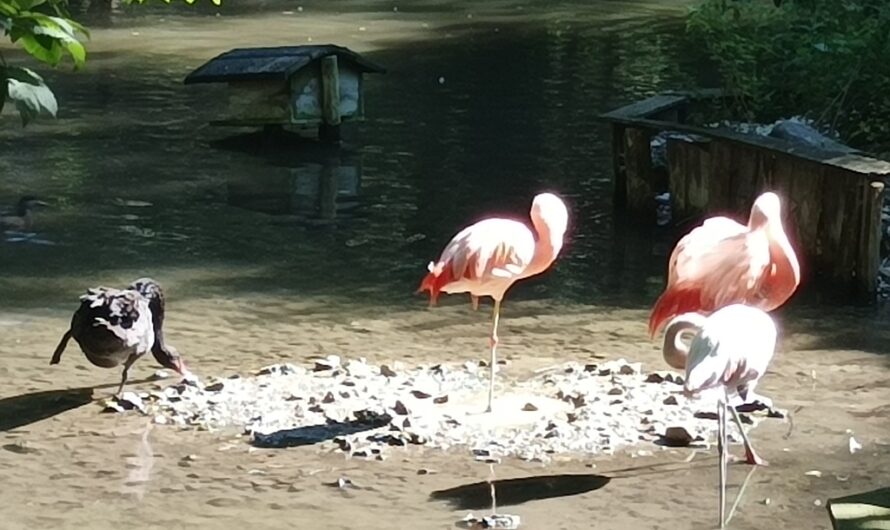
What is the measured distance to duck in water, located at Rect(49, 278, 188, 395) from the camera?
21.5 feet

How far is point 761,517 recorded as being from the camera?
210 inches

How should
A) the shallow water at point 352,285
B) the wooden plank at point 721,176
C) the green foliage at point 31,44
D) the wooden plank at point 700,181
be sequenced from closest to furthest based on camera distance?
1. the green foliage at point 31,44
2. the shallow water at point 352,285
3. the wooden plank at point 721,176
4. the wooden plank at point 700,181

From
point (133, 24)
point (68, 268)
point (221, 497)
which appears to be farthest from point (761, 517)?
point (133, 24)

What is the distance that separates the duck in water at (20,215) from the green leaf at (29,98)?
7.77 metres

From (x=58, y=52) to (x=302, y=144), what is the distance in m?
10.6

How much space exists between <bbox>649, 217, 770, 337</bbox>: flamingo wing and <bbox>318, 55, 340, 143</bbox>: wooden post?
22.7ft

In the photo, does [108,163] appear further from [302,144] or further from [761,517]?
[761,517]

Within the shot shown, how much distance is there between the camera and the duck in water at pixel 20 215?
1032cm

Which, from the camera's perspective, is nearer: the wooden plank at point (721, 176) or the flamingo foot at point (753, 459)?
the flamingo foot at point (753, 459)

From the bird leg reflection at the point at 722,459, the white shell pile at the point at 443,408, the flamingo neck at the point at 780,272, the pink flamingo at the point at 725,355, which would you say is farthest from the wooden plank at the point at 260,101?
the bird leg reflection at the point at 722,459

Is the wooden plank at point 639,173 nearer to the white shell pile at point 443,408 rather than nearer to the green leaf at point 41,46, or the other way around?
the white shell pile at point 443,408

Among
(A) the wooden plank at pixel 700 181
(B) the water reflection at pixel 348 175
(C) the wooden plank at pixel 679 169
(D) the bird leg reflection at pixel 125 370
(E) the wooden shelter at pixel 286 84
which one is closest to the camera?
(D) the bird leg reflection at pixel 125 370

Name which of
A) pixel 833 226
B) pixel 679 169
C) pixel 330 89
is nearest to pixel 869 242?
pixel 833 226

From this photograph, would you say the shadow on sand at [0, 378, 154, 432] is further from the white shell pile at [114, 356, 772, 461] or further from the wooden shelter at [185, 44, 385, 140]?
the wooden shelter at [185, 44, 385, 140]
